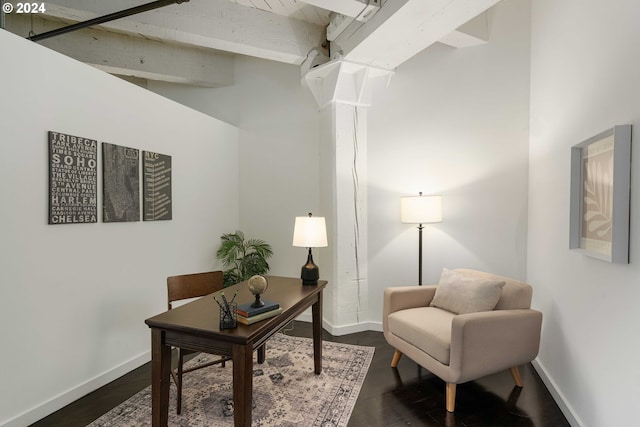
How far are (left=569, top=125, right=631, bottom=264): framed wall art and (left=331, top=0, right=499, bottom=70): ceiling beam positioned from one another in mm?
1272

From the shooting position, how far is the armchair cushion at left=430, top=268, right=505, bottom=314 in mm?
2559

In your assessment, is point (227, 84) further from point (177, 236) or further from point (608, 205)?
point (608, 205)

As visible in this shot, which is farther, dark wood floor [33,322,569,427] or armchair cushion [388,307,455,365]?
armchair cushion [388,307,455,365]

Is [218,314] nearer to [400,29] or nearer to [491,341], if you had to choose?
[491,341]

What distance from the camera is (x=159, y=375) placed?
5.95 ft

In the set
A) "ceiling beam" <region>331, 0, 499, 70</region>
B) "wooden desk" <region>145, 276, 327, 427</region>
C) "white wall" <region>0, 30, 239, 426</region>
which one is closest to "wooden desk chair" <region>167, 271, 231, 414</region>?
"wooden desk" <region>145, 276, 327, 427</region>

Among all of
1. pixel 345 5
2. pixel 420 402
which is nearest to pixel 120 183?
pixel 345 5

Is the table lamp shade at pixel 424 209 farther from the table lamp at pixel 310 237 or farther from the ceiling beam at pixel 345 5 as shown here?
the ceiling beam at pixel 345 5

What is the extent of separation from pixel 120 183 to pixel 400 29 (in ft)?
8.62

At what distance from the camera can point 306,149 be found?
165 inches

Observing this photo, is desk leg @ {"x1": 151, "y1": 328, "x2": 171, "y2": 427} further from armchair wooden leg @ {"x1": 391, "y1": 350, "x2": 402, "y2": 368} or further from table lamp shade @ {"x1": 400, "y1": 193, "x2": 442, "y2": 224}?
table lamp shade @ {"x1": 400, "y1": 193, "x2": 442, "y2": 224}

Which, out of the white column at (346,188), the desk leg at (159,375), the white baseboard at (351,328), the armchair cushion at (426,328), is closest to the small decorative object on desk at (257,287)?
the desk leg at (159,375)

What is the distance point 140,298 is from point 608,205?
3426 millimetres

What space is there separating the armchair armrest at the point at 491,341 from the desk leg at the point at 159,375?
1.76 m
